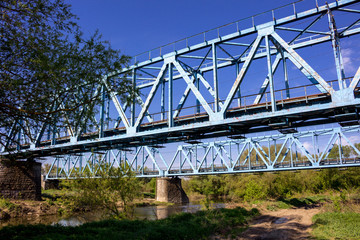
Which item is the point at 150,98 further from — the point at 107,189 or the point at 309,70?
the point at 309,70

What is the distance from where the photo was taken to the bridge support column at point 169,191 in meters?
51.6

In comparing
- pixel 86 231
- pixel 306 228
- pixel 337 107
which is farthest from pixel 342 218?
pixel 86 231

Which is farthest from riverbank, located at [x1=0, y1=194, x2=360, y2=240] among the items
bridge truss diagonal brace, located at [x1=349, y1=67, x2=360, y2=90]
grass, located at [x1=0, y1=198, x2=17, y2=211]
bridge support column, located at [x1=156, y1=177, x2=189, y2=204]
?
bridge support column, located at [x1=156, y1=177, x2=189, y2=204]

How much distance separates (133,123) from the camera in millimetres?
23141

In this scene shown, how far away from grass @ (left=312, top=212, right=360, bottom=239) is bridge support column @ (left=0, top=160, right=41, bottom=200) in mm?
32707

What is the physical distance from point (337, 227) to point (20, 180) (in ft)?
116

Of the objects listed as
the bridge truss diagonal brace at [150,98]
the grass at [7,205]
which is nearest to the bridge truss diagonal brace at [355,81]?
the bridge truss diagonal brace at [150,98]

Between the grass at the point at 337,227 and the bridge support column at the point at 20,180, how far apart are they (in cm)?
3271

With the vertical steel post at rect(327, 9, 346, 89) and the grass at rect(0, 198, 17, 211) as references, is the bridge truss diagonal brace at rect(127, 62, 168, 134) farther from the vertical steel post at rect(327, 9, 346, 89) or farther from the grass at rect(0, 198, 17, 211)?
the grass at rect(0, 198, 17, 211)

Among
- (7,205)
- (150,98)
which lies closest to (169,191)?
(7,205)

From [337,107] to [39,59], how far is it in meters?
15.5

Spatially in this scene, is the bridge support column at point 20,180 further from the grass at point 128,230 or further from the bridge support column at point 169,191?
the grass at point 128,230

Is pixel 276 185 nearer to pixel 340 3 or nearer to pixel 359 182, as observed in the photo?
pixel 359 182

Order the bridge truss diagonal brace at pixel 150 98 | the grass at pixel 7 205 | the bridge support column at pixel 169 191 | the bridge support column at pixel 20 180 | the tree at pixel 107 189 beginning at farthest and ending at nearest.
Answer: the bridge support column at pixel 169 191
the bridge support column at pixel 20 180
the grass at pixel 7 205
the bridge truss diagonal brace at pixel 150 98
the tree at pixel 107 189
